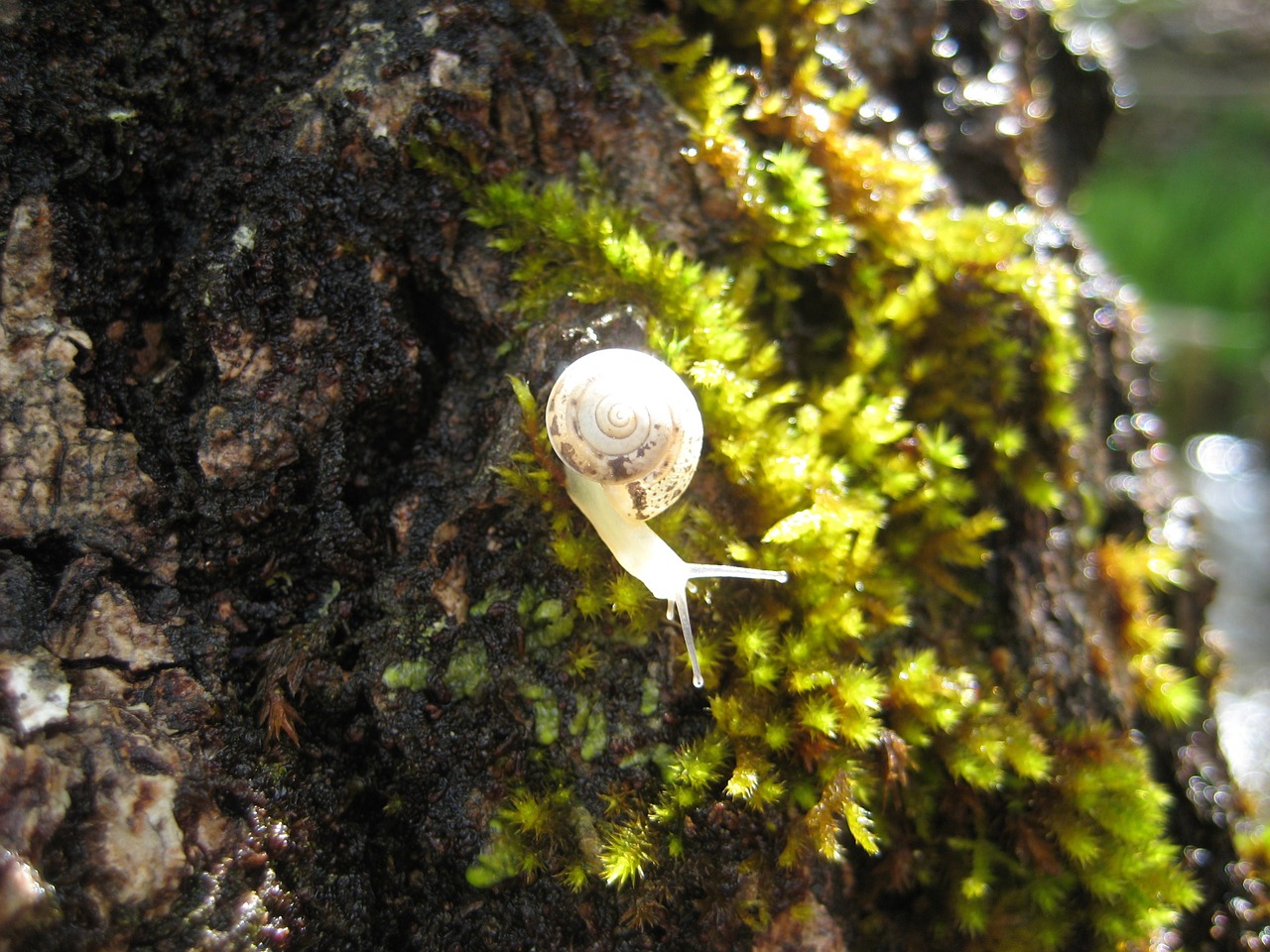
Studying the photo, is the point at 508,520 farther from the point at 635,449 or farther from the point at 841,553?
the point at 841,553

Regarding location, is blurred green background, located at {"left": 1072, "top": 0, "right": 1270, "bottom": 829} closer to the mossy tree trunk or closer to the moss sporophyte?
the moss sporophyte

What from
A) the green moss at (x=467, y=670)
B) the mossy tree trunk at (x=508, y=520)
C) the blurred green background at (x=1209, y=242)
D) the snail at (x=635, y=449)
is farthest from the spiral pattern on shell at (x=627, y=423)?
the blurred green background at (x=1209, y=242)

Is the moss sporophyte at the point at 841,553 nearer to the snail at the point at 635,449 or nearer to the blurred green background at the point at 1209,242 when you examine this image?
the snail at the point at 635,449

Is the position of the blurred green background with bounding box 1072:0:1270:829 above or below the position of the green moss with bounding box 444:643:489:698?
below

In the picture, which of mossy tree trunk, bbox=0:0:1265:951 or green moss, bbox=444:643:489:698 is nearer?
mossy tree trunk, bbox=0:0:1265:951

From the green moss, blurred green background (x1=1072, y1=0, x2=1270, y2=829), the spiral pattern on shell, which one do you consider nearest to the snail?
the spiral pattern on shell

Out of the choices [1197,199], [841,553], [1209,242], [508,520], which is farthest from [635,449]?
[1197,199]
